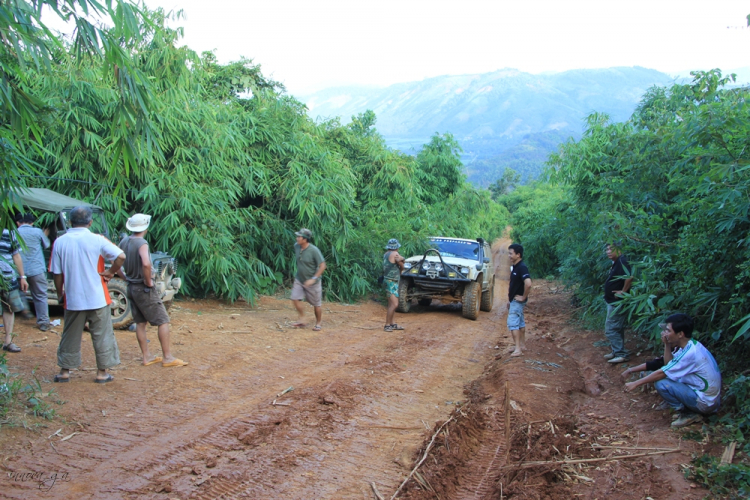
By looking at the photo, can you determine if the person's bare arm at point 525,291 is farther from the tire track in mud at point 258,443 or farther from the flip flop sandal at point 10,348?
the flip flop sandal at point 10,348

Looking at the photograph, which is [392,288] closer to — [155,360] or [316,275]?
[316,275]

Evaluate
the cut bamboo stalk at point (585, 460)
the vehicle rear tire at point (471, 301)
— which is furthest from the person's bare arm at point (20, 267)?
the vehicle rear tire at point (471, 301)

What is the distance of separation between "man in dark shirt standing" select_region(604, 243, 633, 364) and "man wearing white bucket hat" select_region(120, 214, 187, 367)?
18.6 ft

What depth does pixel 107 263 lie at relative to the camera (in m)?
8.07

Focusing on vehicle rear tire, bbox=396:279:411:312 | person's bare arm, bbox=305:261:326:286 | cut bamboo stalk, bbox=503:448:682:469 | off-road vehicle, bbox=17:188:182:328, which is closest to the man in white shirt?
off-road vehicle, bbox=17:188:182:328

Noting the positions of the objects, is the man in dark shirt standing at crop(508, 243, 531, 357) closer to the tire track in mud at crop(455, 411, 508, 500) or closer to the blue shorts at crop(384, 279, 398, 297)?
the blue shorts at crop(384, 279, 398, 297)

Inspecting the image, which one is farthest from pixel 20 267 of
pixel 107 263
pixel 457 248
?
pixel 457 248

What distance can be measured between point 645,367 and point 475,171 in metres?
159

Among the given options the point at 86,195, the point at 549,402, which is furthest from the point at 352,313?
the point at 549,402

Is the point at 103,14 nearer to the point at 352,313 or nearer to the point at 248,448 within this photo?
the point at 248,448

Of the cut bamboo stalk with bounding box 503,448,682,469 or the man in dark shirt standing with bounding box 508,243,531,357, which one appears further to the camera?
the man in dark shirt standing with bounding box 508,243,531,357

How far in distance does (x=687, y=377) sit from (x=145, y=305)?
5.56 meters

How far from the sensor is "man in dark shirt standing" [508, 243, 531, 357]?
25.1ft

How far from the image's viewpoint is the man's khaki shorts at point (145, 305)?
605cm
